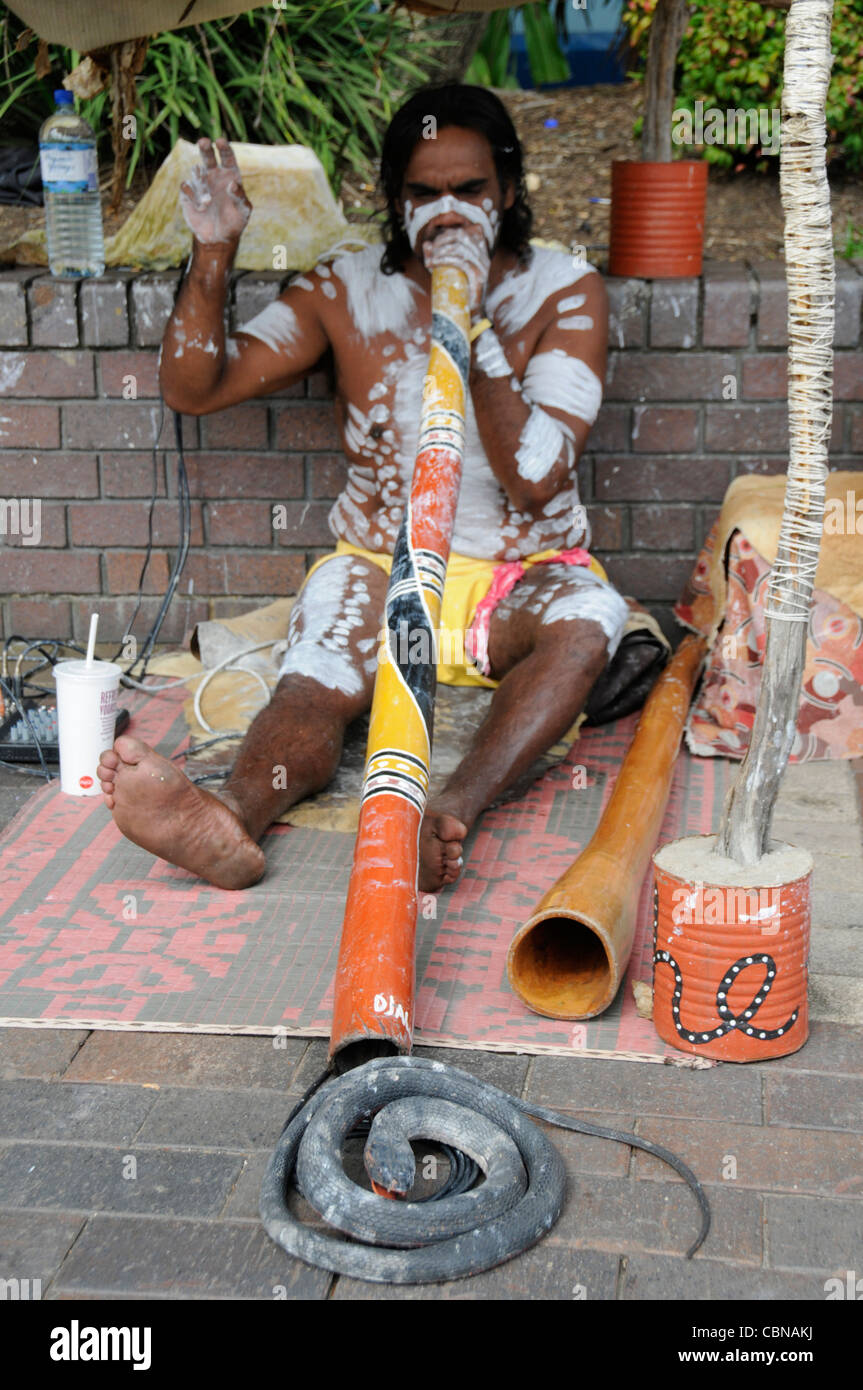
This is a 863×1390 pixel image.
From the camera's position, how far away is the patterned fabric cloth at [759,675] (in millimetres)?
3217

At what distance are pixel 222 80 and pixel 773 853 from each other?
3.94m

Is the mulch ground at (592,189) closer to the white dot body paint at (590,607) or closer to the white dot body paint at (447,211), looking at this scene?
the white dot body paint at (447,211)

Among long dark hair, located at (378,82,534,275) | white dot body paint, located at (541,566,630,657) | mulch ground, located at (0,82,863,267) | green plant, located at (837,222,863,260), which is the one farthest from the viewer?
mulch ground, located at (0,82,863,267)

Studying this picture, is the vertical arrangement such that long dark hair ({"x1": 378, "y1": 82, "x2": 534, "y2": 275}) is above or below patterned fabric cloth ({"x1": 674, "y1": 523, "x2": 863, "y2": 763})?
above

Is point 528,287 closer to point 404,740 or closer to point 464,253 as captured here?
point 464,253

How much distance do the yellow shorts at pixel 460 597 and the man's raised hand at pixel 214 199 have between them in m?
0.79

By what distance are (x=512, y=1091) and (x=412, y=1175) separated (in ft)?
0.96

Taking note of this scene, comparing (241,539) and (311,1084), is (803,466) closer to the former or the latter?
(311,1084)

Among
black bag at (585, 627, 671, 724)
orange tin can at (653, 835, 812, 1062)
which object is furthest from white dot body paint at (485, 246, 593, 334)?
orange tin can at (653, 835, 812, 1062)

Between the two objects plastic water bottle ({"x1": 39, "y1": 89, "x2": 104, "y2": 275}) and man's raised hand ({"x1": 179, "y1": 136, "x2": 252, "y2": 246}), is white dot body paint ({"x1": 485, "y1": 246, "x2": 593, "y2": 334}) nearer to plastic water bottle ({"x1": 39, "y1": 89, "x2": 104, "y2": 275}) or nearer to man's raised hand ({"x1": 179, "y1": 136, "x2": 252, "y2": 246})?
man's raised hand ({"x1": 179, "y1": 136, "x2": 252, "y2": 246})

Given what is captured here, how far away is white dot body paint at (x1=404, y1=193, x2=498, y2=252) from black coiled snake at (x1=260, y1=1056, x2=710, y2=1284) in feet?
6.32

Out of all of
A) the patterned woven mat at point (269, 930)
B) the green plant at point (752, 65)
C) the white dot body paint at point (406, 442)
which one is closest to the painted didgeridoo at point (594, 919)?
the patterned woven mat at point (269, 930)

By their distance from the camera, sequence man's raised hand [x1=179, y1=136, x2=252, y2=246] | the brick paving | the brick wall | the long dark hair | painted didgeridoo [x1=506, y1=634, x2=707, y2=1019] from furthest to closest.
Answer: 1. the brick wall
2. the long dark hair
3. man's raised hand [x1=179, y1=136, x2=252, y2=246]
4. painted didgeridoo [x1=506, y1=634, x2=707, y2=1019]
5. the brick paving

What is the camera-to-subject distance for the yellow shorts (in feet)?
10.9
